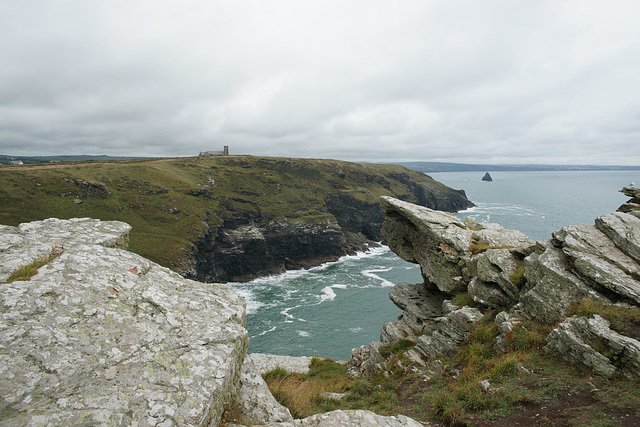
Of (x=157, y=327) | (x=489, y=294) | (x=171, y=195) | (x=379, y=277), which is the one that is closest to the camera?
(x=157, y=327)

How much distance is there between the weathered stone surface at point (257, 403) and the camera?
7.67m

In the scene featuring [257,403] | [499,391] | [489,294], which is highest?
[257,403]

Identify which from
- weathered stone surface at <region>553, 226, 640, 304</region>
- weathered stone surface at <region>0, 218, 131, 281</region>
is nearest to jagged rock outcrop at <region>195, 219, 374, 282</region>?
weathered stone surface at <region>0, 218, 131, 281</region>

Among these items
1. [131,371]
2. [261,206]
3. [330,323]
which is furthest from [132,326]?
[261,206]

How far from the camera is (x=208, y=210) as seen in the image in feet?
344

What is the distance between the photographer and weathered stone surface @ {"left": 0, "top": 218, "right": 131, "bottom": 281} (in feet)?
23.7

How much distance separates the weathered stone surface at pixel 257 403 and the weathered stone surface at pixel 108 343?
2.92 ft

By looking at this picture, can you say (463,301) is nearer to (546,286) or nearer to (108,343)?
(546,286)

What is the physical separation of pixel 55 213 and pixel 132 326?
100331 mm

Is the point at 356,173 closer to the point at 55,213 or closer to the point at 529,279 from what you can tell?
the point at 55,213

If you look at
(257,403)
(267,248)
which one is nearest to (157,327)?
(257,403)

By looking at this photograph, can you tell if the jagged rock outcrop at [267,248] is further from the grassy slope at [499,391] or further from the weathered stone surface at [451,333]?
the grassy slope at [499,391]

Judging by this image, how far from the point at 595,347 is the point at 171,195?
377ft

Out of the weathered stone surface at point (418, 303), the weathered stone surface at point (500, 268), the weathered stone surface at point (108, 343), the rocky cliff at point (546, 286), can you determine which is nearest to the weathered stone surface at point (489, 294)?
the rocky cliff at point (546, 286)
